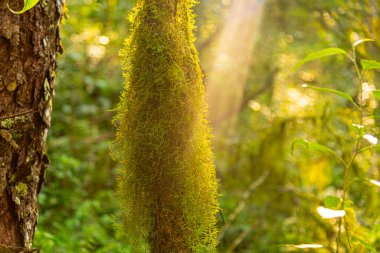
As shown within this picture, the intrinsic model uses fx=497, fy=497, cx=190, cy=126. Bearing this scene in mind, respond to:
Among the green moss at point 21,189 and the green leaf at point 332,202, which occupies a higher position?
the green moss at point 21,189

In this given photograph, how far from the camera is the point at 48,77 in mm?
1873

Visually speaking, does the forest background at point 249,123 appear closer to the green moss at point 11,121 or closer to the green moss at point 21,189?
the green moss at point 21,189

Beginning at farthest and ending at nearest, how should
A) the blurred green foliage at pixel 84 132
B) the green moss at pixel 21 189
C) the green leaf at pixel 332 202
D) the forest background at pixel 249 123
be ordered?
the blurred green foliage at pixel 84 132, the forest background at pixel 249 123, the green leaf at pixel 332 202, the green moss at pixel 21 189

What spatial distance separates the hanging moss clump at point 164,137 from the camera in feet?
5.65

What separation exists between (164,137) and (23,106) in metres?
0.52

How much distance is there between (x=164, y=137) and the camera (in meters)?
1.73

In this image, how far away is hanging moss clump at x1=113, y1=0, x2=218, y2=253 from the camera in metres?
1.72

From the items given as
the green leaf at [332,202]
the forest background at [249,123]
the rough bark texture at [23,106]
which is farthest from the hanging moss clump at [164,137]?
the forest background at [249,123]

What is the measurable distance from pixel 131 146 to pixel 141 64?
0.29m

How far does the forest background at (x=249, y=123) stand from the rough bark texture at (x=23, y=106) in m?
0.93

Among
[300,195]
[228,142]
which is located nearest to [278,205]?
[300,195]

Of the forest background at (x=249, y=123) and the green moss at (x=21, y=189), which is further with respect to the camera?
the forest background at (x=249, y=123)

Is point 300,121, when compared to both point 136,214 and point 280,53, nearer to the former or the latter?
point 280,53

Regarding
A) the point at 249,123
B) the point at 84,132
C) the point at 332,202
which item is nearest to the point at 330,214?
the point at 332,202
